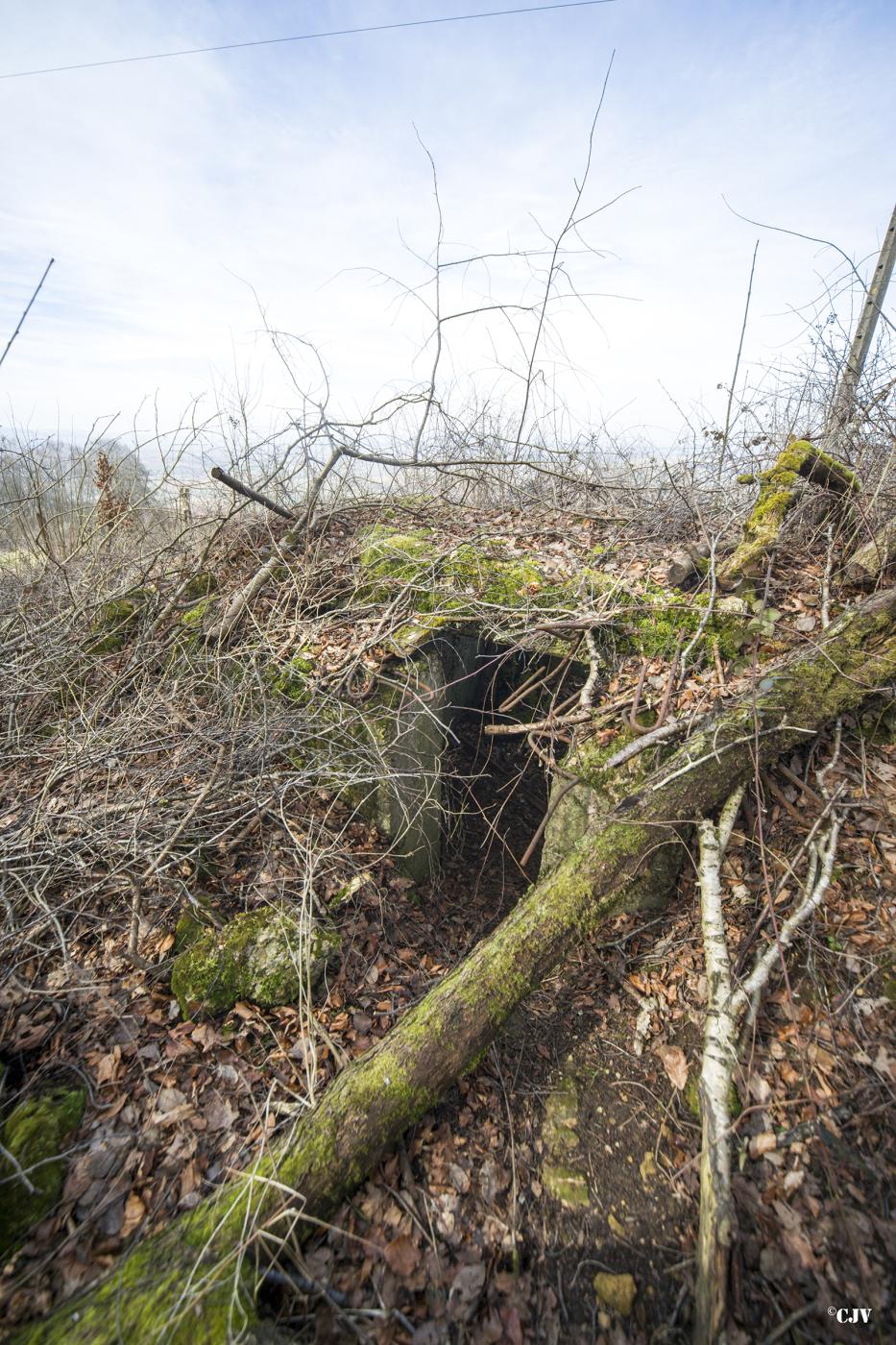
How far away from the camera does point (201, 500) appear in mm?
5684

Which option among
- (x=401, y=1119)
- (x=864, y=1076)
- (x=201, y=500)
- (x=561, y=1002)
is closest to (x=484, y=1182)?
(x=401, y=1119)

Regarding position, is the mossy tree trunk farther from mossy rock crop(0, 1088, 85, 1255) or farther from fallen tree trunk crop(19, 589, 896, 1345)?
mossy rock crop(0, 1088, 85, 1255)

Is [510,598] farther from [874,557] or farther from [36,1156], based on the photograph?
[36,1156]

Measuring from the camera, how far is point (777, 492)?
402 cm

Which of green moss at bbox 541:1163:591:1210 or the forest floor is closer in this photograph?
the forest floor

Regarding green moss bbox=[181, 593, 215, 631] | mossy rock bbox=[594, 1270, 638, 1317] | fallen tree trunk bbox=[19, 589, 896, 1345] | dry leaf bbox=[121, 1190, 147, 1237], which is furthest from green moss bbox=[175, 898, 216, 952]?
green moss bbox=[181, 593, 215, 631]

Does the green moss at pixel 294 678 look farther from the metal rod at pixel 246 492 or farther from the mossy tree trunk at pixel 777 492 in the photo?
the mossy tree trunk at pixel 777 492

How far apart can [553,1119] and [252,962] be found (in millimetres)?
1740

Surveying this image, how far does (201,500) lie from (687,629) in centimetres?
478

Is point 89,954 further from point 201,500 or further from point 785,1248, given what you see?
point 201,500

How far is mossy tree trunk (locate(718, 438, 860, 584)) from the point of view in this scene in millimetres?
3910

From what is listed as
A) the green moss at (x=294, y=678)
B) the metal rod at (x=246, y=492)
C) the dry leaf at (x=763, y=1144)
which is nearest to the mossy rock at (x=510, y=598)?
the green moss at (x=294, y=678)

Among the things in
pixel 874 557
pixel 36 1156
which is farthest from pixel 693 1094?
pixel 874 557

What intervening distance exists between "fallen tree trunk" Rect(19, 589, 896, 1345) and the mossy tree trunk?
33.3 inches
